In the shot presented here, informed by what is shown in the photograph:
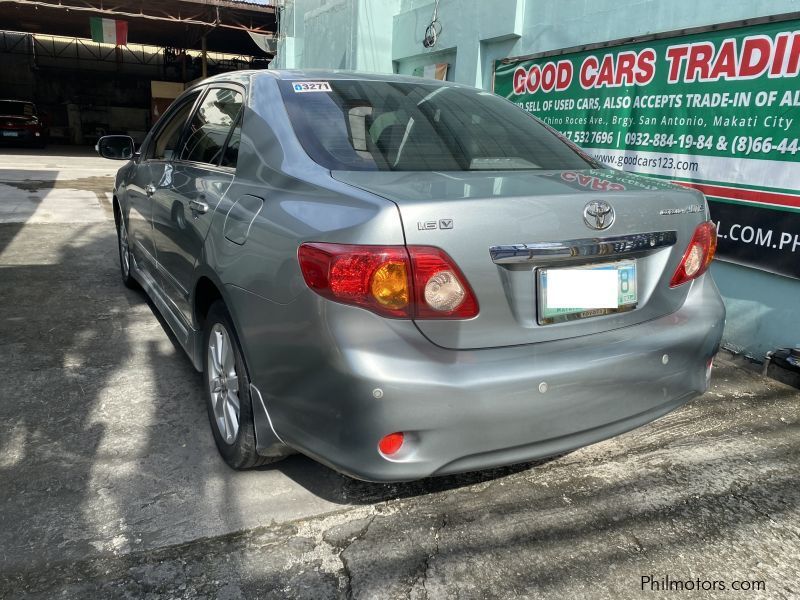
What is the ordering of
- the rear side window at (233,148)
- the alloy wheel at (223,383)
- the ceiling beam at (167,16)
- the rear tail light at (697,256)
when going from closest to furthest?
1. the rear tail light at (697,256)
2. the alloy wheel at (223,383)
3. the rear side window at (233,148)
4. the ceiling beam at (167,16)

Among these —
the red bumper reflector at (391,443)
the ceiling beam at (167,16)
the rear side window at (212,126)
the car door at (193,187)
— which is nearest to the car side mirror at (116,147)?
the car door at (193,187)

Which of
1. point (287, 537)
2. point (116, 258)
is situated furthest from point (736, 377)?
point (116, 258)

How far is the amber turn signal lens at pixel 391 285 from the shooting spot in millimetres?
1794

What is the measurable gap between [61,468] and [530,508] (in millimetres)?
1878

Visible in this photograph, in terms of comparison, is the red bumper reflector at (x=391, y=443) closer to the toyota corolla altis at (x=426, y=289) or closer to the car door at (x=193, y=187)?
the toyota corolla altis at (x=426, y=289)

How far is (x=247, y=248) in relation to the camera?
88.2 inches

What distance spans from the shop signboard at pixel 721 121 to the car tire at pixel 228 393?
2444mm

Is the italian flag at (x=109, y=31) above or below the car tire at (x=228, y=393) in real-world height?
above

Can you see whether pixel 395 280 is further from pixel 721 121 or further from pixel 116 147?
pixel 116 147

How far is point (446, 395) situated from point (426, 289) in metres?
0.31

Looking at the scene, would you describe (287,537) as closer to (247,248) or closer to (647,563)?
(247,248)

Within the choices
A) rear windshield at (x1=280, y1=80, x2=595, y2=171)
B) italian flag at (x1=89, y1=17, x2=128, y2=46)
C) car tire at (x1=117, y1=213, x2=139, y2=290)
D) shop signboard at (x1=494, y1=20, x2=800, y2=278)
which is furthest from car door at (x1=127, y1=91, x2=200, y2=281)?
italian flag at (x1=89, y1=17, x2=128, y2=46)

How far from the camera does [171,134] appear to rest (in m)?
3.76

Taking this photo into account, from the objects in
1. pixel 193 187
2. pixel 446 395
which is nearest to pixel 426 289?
pixel 446 395
